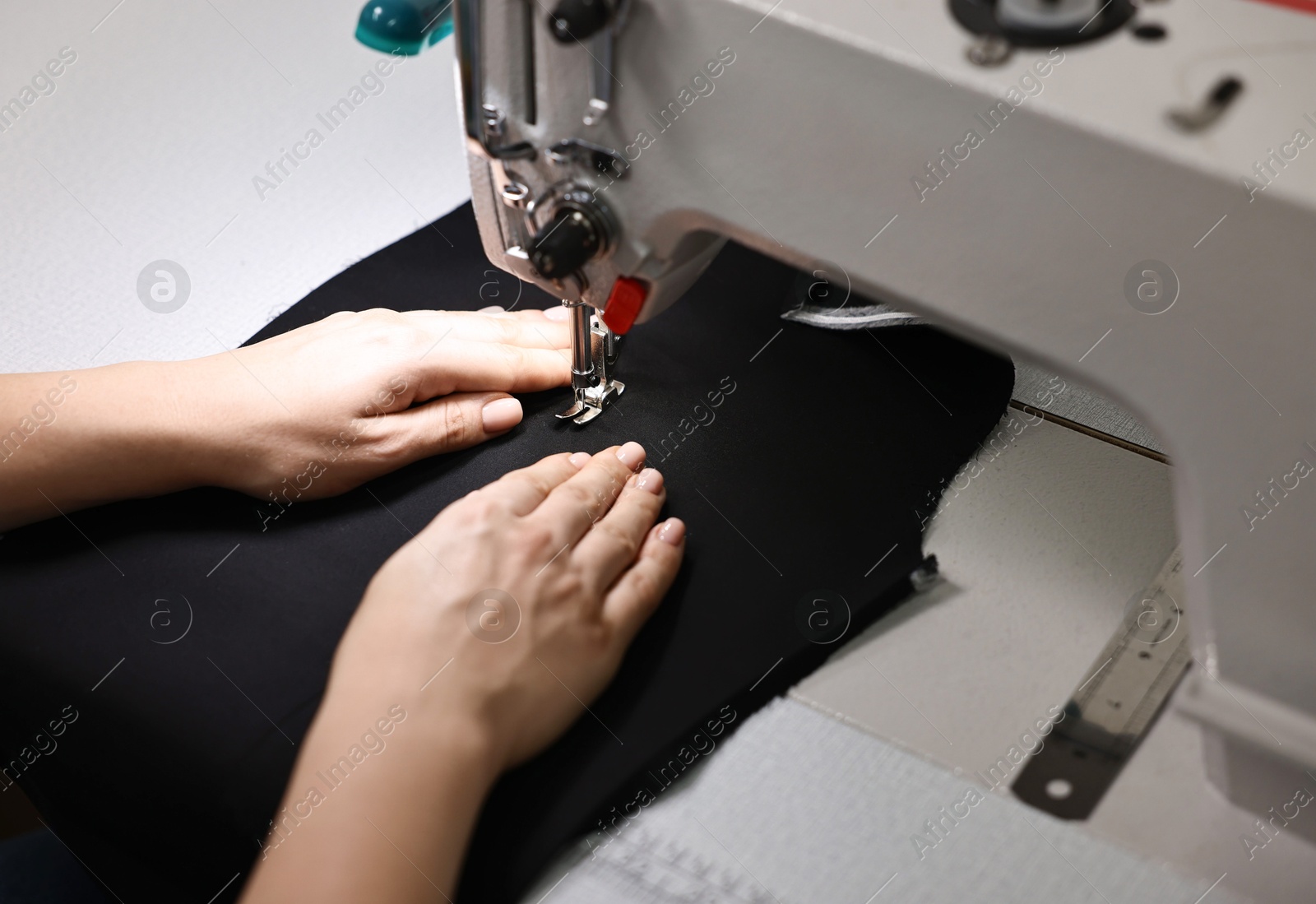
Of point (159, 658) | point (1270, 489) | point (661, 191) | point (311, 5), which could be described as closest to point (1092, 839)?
point (1270, 489)

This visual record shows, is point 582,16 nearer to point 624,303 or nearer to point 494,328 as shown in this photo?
point 624,303

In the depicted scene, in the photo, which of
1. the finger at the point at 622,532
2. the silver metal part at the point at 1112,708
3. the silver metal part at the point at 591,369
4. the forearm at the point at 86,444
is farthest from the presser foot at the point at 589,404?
the silver metal part at the point at 1112,708

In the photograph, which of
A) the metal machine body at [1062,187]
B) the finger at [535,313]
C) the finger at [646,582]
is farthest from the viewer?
the finger at [535,313]

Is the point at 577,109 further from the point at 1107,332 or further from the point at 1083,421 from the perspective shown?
the point at 1083,421

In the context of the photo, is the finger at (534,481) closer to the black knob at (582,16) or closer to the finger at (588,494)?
the finger at (588,494)

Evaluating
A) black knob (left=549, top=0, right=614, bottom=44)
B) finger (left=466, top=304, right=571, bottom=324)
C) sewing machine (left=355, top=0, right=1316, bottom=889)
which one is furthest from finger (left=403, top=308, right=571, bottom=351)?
black knob (left=549, top=0, right=614, bottom=44)

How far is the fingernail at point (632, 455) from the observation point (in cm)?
101

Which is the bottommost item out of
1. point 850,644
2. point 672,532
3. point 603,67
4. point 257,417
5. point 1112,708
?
point 1112,708

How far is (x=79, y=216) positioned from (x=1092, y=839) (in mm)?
1402

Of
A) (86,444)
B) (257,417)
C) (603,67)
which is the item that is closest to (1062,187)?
(603,67)

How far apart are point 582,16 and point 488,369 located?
1.36ft

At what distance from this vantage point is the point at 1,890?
1.06 meters

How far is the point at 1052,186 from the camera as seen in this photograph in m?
0.69

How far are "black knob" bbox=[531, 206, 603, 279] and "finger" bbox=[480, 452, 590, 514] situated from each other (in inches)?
7.0
